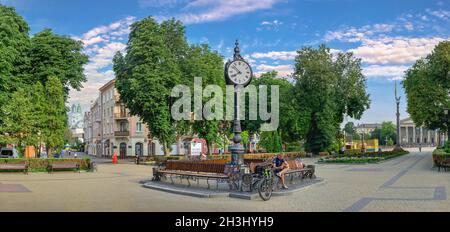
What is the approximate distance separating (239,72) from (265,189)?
6.69m

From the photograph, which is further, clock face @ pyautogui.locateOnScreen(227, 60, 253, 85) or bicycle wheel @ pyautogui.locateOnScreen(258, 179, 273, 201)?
clock face @ pyautogui.locateOnScreen(227, 60, 253, 85)

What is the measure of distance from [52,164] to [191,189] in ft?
52.8

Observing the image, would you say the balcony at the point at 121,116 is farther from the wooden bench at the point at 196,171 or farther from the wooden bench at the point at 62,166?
the wooden bench at the point at 196,171

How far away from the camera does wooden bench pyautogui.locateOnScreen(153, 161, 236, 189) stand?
17125 mm

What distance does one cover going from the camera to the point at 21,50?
37781 mm

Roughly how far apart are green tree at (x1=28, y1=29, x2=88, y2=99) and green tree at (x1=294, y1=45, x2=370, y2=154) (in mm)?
28411

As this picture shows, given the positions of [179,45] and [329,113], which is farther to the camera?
[329,113]

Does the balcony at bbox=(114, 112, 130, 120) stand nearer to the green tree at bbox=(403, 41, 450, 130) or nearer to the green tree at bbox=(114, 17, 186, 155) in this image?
the green tree at bbox=(114, 17, 186, 155)

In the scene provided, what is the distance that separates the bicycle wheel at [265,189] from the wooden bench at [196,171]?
2.17m

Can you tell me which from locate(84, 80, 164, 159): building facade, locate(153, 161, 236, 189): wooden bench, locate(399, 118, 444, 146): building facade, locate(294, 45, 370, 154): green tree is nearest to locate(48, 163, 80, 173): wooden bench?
locate(153, 161, 236, 189): wooden bench

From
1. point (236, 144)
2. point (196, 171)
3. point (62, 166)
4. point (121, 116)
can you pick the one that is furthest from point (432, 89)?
point (121, 116)

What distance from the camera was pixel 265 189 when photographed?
1430 centimetres

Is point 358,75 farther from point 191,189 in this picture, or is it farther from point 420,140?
point 420,140
